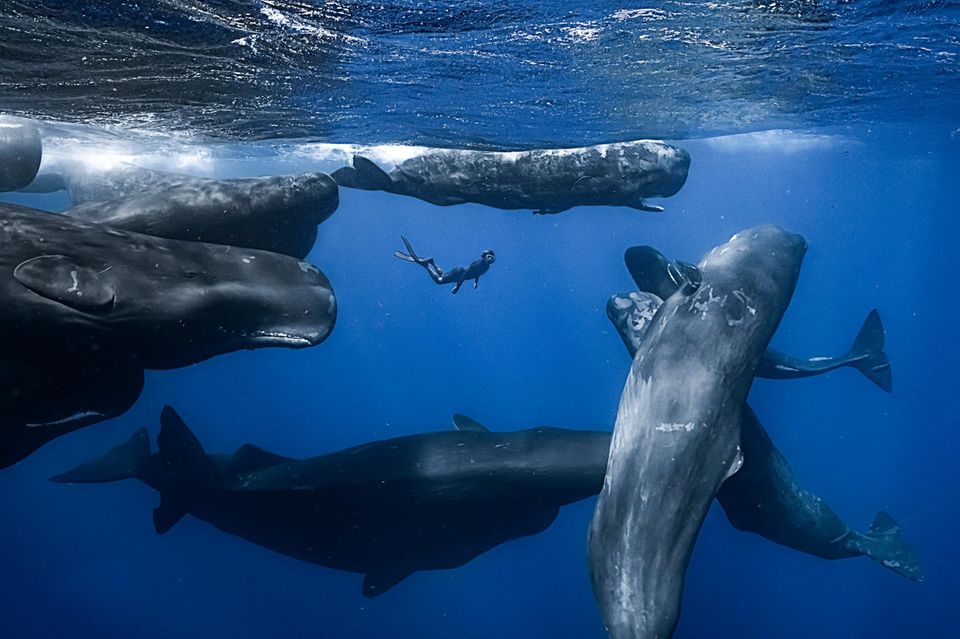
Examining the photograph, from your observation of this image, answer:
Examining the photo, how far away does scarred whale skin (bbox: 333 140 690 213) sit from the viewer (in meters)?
10.3

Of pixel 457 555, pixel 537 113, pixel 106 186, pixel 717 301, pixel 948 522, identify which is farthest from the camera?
pixel 948 522

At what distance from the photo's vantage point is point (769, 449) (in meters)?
9.12

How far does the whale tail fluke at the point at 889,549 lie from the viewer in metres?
11.5

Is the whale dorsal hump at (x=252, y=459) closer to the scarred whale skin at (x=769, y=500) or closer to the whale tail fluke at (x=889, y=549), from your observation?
the scarred whale skin at (x=769, y=500)

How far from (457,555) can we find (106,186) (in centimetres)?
1015

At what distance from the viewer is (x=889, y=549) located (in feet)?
40.0

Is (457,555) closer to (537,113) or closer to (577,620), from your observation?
(537,113)

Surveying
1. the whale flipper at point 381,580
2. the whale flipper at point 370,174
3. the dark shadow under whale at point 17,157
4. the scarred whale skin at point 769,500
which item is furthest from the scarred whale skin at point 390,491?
the whale flipper at point 370,174

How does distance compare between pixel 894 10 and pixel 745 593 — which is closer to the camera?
pixel 894 10

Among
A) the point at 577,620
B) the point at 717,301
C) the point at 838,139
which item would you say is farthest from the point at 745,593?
the point at 717,301

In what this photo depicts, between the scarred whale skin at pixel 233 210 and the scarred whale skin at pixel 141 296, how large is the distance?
1.86 ft

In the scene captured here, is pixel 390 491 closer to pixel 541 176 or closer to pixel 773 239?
pixel 541 176

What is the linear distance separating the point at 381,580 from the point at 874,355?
40.1ft

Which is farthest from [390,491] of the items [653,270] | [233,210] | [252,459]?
[653,270]
